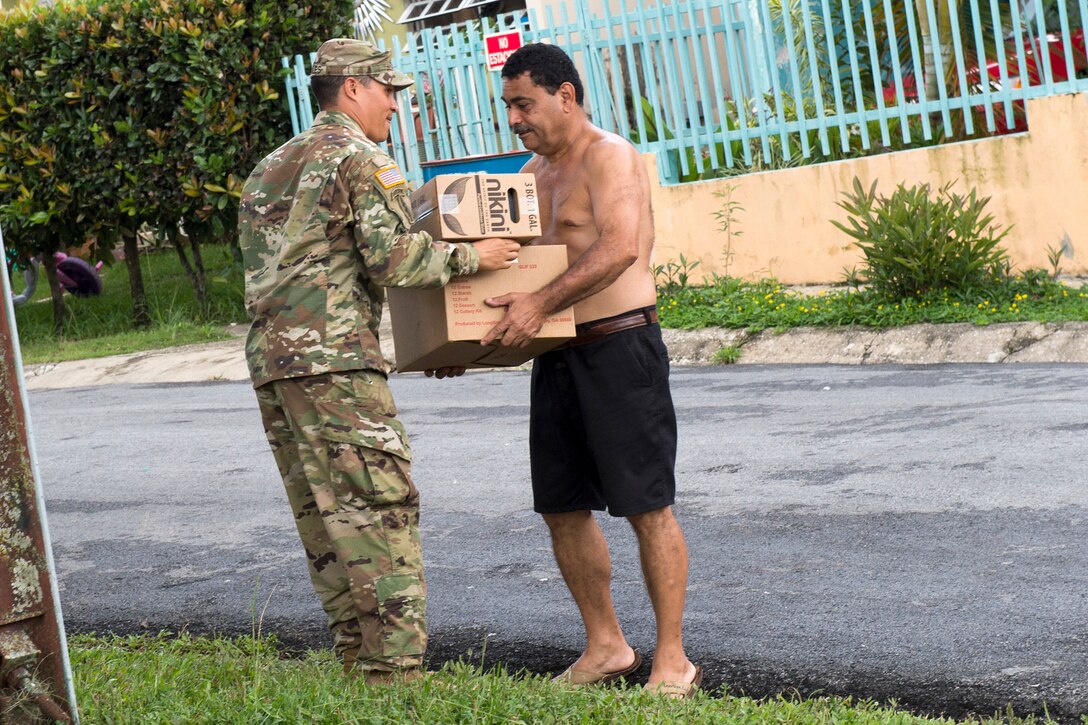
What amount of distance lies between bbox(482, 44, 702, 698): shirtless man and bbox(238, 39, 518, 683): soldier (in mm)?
324

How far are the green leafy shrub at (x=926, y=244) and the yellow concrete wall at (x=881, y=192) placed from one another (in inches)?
19.5

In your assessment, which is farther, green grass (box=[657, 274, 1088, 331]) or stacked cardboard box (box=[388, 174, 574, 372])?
green grass (box=[657, 274, 1088, 331])

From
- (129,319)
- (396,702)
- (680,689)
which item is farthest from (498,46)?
(396,702)

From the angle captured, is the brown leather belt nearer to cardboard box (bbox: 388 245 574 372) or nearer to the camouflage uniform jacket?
cardboard box (bbox: 388 245 574 372)

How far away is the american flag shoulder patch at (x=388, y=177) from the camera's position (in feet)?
12.4

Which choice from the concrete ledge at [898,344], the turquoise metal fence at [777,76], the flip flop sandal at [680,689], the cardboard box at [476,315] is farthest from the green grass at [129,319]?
the flip flop sandal at [680,689]

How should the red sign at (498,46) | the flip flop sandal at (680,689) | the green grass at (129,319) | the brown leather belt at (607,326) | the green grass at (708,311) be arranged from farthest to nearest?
the green grass at (129,319)
the red sign at (498,46)
the green grass at (708,311)
the brown leather belt at (607,326)
the flip flop sandal at (680,689)

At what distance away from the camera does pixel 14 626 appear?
2982mm

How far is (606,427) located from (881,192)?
7410 millimetres

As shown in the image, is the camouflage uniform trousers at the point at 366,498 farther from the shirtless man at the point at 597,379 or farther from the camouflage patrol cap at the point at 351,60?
the camouflage patrol cap at the point at 351,60

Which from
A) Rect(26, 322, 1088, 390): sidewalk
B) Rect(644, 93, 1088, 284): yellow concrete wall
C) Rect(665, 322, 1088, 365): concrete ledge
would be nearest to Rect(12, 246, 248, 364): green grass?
Rect(26, 322, 1088, 390): sidewalk

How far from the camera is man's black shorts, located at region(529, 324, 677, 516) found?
3.92 meters

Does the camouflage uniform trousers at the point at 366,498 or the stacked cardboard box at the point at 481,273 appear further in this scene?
the stacked cardboard box at the point at 481,273

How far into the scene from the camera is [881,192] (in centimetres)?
1075
